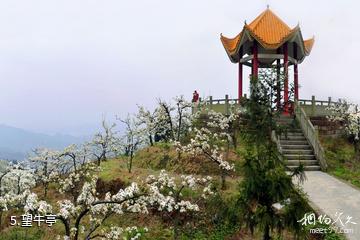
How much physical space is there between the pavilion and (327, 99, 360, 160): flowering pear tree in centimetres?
289

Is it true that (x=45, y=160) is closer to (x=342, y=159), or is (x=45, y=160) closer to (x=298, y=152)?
(x=298, y=152)

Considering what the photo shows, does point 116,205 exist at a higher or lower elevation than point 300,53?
lower

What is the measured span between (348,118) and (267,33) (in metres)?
8.57

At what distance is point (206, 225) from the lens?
57.5 feet

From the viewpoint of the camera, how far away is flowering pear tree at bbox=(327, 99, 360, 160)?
27.9m

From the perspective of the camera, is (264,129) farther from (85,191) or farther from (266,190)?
(85,191)

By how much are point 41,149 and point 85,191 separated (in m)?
29.7

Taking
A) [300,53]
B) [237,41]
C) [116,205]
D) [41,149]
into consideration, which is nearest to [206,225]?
[116,205]

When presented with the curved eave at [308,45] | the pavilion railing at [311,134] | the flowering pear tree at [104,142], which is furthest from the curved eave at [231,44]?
the flowering pear tree at [104,142]

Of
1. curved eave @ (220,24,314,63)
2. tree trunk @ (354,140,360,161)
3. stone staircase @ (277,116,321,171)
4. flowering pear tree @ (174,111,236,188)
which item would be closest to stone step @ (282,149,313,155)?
stone staircase @ (277,116,321,171)

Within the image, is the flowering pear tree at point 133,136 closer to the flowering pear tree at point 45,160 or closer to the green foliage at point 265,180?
the flowering pear tree at point 45,160

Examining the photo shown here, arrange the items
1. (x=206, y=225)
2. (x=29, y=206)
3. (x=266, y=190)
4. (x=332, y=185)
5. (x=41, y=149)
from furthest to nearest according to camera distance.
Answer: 1. (x=41, y=149)
2. (x=332, y=185)
3. (x=206, y=225)
4. (x=266, y=190)
5. (x=29, y=206)

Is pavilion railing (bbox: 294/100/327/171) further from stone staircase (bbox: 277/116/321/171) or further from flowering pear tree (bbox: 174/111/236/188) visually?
flowering pear tree (bbox: 174/111/236/188)

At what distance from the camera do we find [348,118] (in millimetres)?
29250
